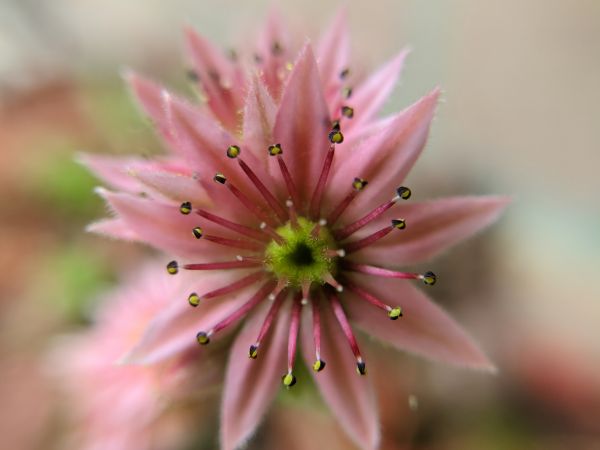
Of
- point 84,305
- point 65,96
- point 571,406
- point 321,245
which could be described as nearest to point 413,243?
point 321,245

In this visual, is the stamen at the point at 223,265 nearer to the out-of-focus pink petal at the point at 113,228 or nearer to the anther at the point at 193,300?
the anther at the point at 193,300

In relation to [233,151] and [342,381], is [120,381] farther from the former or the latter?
[233,151]

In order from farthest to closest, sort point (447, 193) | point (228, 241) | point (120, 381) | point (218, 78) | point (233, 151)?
1. point (447, 193)
2. point (120, 381)
3. point (218, 78)
4. point (228, 241)
5. point (233, 151)

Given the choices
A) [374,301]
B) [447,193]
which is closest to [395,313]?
[374,301]

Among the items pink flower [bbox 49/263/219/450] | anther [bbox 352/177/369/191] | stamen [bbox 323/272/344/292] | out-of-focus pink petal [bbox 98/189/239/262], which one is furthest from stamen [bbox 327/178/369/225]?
pink flower [bbox 49/263/219/450]

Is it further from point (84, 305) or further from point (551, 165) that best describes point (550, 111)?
point (84, 305)

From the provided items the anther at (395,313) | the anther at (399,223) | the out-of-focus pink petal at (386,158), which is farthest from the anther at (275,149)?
the anther at (395,313)

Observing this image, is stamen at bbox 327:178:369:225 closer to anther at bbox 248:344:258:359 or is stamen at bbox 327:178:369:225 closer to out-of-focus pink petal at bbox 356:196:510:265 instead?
out-of-focus pink petal at bbox 356:196:510:265
